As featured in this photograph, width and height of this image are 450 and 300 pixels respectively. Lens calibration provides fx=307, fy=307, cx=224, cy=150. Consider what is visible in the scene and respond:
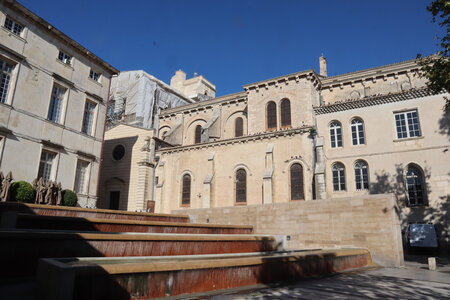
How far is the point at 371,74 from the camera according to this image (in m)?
26.2

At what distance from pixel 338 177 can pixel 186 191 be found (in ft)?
42.6

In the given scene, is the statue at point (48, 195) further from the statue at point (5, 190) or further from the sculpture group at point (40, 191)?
the statue at point (5, 190)

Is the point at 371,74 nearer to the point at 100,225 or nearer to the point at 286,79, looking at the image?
the point at 286,79

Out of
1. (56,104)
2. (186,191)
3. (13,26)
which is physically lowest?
(186,191)

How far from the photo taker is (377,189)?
2144cm

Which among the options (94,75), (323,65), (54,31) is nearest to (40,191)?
(94,75)

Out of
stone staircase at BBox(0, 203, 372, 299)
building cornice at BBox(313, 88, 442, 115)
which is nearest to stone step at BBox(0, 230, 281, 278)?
stone staircase at BBox(0, 203, 372, 299)

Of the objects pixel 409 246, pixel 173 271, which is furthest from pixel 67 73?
pixel 409 246

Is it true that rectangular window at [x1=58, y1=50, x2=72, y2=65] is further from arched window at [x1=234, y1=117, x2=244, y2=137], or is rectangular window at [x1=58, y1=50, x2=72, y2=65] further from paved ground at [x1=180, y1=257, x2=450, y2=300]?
paved ground at [x1=180, y1=257, x2=450, y2=300]

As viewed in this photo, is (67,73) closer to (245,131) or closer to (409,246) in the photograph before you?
(245,131)

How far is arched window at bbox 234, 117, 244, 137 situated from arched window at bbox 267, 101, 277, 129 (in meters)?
3.52

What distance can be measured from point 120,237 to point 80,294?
247 cm

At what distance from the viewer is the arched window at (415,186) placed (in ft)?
66.6

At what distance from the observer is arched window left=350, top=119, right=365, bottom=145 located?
2315 cm
